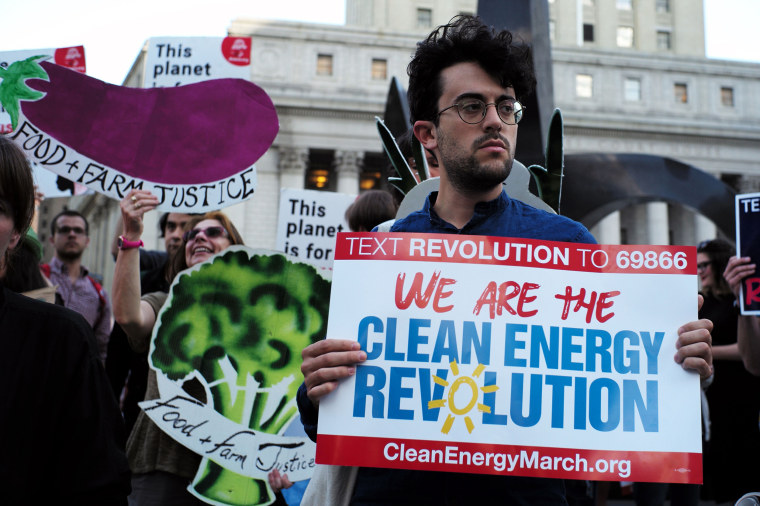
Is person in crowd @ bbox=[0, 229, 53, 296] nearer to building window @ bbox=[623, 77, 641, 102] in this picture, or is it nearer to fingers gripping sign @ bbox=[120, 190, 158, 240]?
fingers gripping sign @ bbox=[120, 190, 158, 240]

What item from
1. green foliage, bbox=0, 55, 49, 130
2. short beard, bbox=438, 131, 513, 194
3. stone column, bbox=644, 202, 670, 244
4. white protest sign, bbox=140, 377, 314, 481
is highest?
stone column, bbox=644, 202, 670, 244

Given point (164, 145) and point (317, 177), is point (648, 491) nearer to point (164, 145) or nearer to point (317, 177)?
point (164, 145)

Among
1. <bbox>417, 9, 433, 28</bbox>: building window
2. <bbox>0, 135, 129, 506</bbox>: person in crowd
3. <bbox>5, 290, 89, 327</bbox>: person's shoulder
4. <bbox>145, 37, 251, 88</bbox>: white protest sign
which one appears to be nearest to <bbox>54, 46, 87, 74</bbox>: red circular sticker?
<bbox>145, 37, 251, 88</bbox>: white protest sign

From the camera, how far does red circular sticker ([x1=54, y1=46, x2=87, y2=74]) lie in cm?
578

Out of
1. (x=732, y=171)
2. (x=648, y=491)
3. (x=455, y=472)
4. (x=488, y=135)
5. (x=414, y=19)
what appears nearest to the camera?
(x=455, y=472)

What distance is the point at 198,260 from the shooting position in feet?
12.0

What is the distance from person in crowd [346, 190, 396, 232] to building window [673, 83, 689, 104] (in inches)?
1746

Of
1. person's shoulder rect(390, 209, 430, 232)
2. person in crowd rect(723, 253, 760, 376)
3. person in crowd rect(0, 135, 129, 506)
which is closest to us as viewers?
person in crowd rect(0, 135, 129, 506)

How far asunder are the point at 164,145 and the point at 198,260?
63cm

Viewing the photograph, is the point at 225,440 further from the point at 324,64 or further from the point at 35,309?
the point at 324,64

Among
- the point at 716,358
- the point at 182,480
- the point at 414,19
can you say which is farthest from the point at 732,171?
the point at 182,480

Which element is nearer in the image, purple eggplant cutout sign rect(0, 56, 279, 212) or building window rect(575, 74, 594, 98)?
purple eggplant cutout sign rect(0, 56, 279, 212)

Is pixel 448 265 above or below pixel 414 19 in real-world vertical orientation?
below

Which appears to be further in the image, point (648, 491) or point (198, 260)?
point (648, 491)
